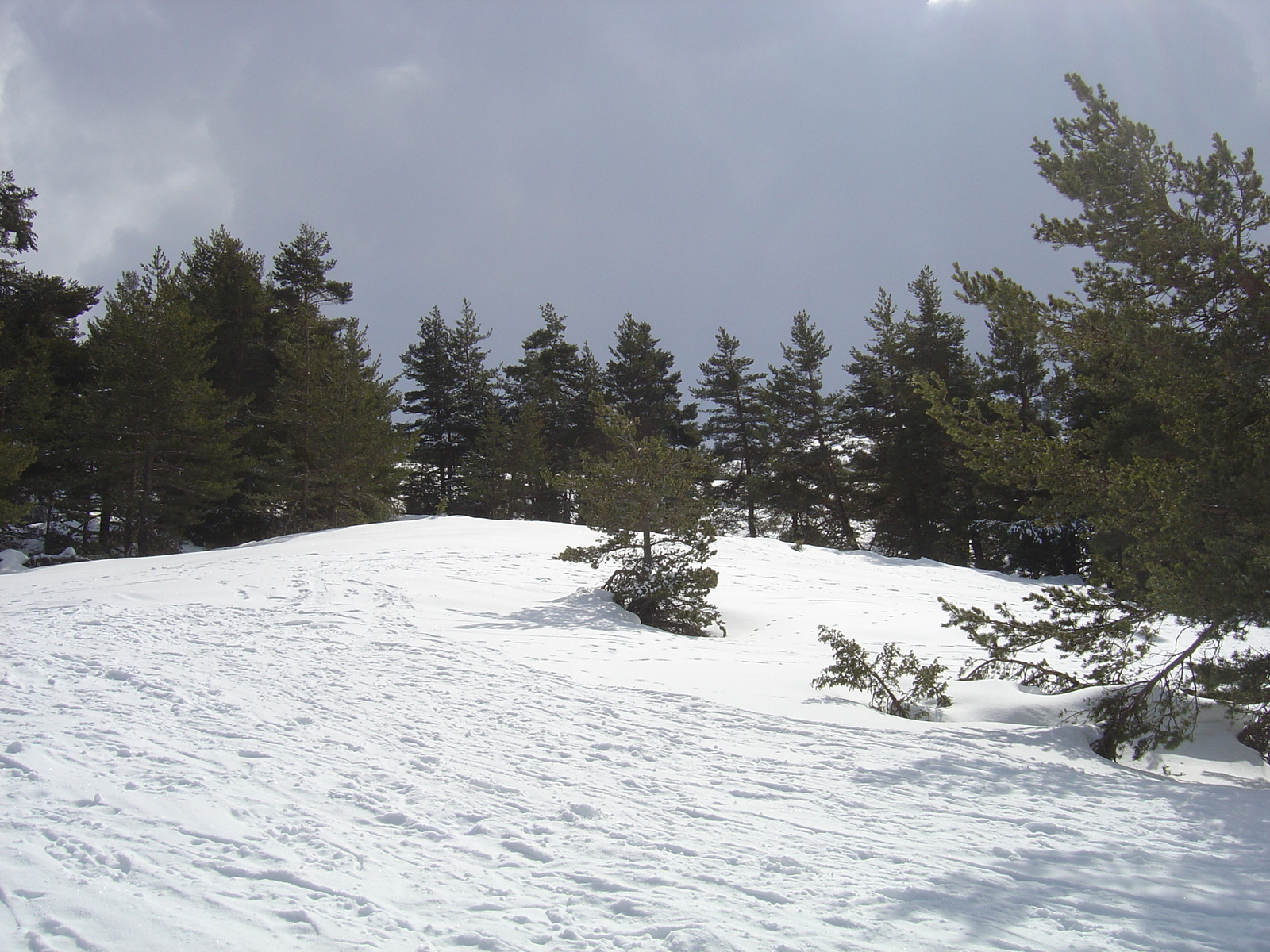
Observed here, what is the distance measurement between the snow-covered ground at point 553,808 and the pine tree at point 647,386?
2773cm

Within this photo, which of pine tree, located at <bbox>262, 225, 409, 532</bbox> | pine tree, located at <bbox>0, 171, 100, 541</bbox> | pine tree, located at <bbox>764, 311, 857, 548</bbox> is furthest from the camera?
pine tree, located at <bbox>764, 311, 857, 548</bbox>

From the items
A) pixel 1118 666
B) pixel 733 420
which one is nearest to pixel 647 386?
pixel 733 420

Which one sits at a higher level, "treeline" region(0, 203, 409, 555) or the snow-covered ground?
"treeline" region(0, 203, 409, 555)

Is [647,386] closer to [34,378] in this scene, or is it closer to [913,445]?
[913,445]

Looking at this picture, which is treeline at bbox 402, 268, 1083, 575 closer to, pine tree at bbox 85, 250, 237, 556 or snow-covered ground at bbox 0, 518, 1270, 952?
pine tree at bbox 85, 250, 237, 556

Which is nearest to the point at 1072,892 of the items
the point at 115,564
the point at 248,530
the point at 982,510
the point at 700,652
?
the point at 700,652

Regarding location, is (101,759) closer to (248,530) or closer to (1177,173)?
(1177,173)

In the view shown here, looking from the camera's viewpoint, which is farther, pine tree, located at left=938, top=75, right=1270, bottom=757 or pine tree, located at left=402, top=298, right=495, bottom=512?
pine tree, located at left=402, top=298, right=495, bottom=512

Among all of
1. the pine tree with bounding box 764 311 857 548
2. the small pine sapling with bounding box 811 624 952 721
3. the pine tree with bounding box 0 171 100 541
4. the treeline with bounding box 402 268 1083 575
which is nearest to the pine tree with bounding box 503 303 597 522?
the treeline with bounding box 402 268 1083 575

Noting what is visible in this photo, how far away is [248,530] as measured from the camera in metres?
27.0

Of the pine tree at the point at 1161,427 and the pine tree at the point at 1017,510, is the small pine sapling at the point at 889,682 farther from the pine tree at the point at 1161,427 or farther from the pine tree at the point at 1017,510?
the pine tree at the point at 1017,510

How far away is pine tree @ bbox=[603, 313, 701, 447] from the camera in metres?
35.2

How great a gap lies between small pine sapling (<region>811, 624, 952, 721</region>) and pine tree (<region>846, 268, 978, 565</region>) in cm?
2128

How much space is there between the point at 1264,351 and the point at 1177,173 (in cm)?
164
